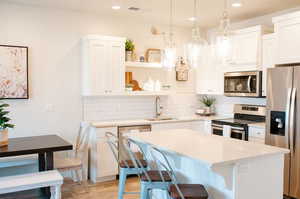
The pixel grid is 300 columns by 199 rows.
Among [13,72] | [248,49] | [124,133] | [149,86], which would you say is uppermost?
[248,49]

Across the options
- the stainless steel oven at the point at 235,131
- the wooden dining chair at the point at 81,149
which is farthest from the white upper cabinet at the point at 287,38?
the wooden dining chair at the point at 81,149

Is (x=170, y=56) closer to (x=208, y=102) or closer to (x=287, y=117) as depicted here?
(x=287, y=117)

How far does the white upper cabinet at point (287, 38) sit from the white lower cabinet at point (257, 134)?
1044 millimetres

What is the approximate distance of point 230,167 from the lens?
7.50ft

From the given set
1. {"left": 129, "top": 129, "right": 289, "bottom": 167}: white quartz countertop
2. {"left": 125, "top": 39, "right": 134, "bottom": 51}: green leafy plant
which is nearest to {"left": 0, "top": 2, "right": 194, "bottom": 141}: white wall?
{"left": 125, "top": 39, "right": 134, "bottom": 51}: green leafy plant

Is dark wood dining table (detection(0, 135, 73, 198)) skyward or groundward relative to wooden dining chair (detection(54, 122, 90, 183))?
skyward

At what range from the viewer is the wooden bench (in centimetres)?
289

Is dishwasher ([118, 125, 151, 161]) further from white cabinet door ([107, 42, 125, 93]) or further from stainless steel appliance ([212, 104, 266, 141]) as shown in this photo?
stainless steel appliance ([212, 104, 266, 141])

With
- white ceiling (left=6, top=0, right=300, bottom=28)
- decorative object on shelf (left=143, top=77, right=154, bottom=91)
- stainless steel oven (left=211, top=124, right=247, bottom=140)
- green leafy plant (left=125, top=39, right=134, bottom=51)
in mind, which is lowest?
stainless steel oven (left=211, top=124, right=247, bottom=140)

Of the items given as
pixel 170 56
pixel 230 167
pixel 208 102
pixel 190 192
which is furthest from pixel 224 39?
pixel 208 102

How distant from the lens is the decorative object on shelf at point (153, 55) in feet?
17.5

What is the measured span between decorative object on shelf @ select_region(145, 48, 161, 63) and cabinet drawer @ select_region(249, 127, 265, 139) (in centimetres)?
213

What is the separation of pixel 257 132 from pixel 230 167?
2.28 m

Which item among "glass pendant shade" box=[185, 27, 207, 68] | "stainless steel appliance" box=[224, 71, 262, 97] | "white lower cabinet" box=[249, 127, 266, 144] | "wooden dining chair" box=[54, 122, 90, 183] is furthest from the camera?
"stainless steel appliance" box=[224, 71, 262, 97]
